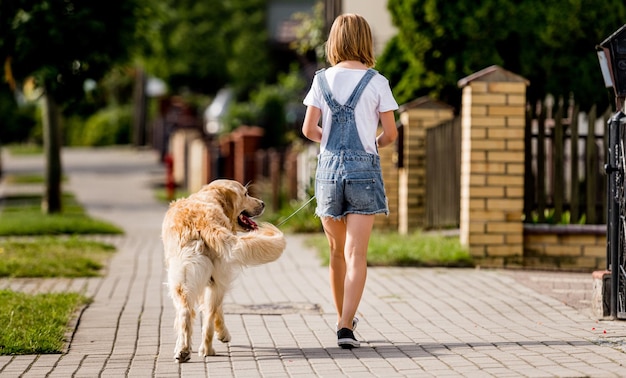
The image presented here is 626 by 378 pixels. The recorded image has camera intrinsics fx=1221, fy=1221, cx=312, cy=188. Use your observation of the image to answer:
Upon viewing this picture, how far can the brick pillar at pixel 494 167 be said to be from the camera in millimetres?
11555

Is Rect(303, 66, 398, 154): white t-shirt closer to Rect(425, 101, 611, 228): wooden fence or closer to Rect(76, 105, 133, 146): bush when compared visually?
Rect(425, 101, 611, 228): wooden fence

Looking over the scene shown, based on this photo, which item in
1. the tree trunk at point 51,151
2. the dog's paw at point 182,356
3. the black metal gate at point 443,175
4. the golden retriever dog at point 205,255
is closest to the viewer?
the dog's paw at point 182,356

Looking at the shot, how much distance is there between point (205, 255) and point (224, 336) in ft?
2.14

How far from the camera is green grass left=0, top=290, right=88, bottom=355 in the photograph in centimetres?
746

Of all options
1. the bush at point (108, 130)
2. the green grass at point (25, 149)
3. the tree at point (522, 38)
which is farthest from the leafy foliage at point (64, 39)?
the bush at point (108, 130)

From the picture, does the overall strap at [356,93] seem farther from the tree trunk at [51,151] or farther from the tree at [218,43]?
the tree at [218,43]

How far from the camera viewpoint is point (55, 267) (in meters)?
11.8

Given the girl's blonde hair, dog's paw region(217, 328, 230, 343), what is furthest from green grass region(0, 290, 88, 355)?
the girl's blonde hair

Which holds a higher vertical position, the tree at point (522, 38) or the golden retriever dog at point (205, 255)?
the tree at point (522, 38)

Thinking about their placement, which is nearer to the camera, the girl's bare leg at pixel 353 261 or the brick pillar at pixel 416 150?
the girl's bare leg at pixel 353 261

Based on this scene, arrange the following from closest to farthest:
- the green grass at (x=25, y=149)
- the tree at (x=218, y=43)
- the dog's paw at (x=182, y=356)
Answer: the dog's paw at (x=182, y=356) < the tree at (x=218, y=43) < the green grass at (x=25, y=149)

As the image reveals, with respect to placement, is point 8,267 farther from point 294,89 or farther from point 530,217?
point 294,89

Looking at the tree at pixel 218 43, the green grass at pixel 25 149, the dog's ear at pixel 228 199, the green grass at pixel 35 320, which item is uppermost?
the tree at pixel 218 43

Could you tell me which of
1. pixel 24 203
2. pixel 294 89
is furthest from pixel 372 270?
pixel 294 89
